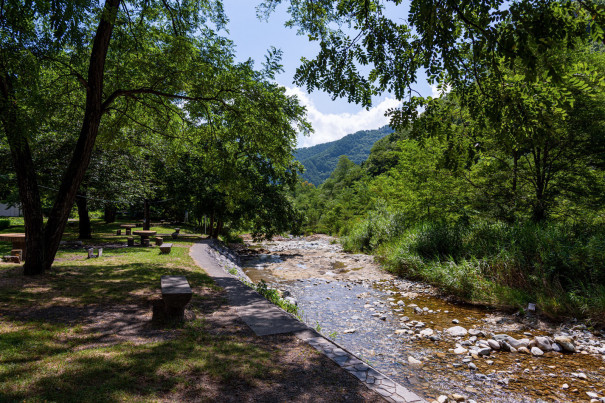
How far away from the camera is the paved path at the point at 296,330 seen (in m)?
3.54

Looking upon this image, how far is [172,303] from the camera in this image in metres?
5.27

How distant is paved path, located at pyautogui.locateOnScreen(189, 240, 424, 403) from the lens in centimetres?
354

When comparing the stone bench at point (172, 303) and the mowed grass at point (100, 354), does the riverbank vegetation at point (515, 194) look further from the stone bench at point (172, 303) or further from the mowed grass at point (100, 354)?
the stone bench at point (172, 303)

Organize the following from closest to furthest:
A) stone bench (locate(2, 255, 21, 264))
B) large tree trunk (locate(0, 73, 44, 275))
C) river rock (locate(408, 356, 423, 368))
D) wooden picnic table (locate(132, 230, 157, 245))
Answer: river rock (locate(408, 356, 423, 368)), large tree trunk (locate(0, 73, 44, 275)), stone bench (locate(2, 255, 21, 264)), wooden picnic table (locate(132, 230, 157, 245))

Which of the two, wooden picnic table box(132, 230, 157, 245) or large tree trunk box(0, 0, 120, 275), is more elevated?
large tree trunk box(0, 0, 120, 275)

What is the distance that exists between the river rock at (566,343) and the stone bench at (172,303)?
7.33m

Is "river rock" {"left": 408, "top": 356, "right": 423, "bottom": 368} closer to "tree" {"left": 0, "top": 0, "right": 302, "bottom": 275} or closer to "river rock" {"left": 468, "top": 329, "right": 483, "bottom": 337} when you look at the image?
"river rock" {"left": 468, "top": 329, "right": 483, "bottom": 337}

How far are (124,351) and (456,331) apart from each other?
675 cm

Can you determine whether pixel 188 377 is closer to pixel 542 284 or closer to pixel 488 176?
pixel 542 284

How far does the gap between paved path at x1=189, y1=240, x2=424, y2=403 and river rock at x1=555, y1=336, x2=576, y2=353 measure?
4.77 meters

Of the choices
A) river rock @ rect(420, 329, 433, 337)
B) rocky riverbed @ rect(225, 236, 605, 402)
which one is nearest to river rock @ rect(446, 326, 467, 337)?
rocky riverbed @ rect(225, 236, 605, 402)

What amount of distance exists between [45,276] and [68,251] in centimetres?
580

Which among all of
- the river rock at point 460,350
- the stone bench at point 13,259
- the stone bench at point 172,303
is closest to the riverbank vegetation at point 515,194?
the river rock at point 460,350

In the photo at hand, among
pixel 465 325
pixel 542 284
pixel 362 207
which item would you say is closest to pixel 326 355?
pixel 465 325
